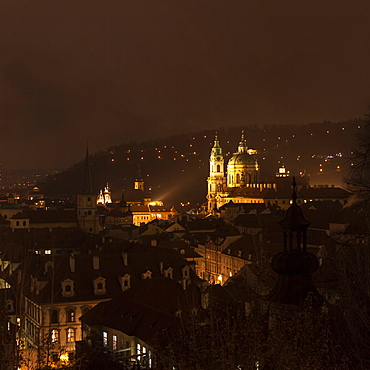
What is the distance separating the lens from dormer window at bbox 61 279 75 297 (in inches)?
1532

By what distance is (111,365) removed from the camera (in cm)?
2561

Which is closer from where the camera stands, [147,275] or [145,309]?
[145,309]

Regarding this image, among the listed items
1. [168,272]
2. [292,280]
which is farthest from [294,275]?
[168,272]

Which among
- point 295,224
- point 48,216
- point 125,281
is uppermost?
point 295,224

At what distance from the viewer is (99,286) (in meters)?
40.0

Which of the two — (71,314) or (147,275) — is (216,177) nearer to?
(147,275)

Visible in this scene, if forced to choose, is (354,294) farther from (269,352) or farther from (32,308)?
(32,308)

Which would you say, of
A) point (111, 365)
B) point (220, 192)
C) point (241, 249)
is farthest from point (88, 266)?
point (220, 192)

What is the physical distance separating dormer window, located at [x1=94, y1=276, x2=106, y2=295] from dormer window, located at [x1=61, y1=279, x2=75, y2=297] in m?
1.40

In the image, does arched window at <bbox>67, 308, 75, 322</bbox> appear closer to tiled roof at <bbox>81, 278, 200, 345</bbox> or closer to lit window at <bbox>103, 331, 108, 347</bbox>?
tiled roof at <bbox>81, 278, 200, 345</bbox>

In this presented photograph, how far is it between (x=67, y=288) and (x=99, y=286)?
201 cm

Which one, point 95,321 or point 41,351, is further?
point 95,321

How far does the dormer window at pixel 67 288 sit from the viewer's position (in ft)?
128

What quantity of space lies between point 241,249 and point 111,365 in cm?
3441
